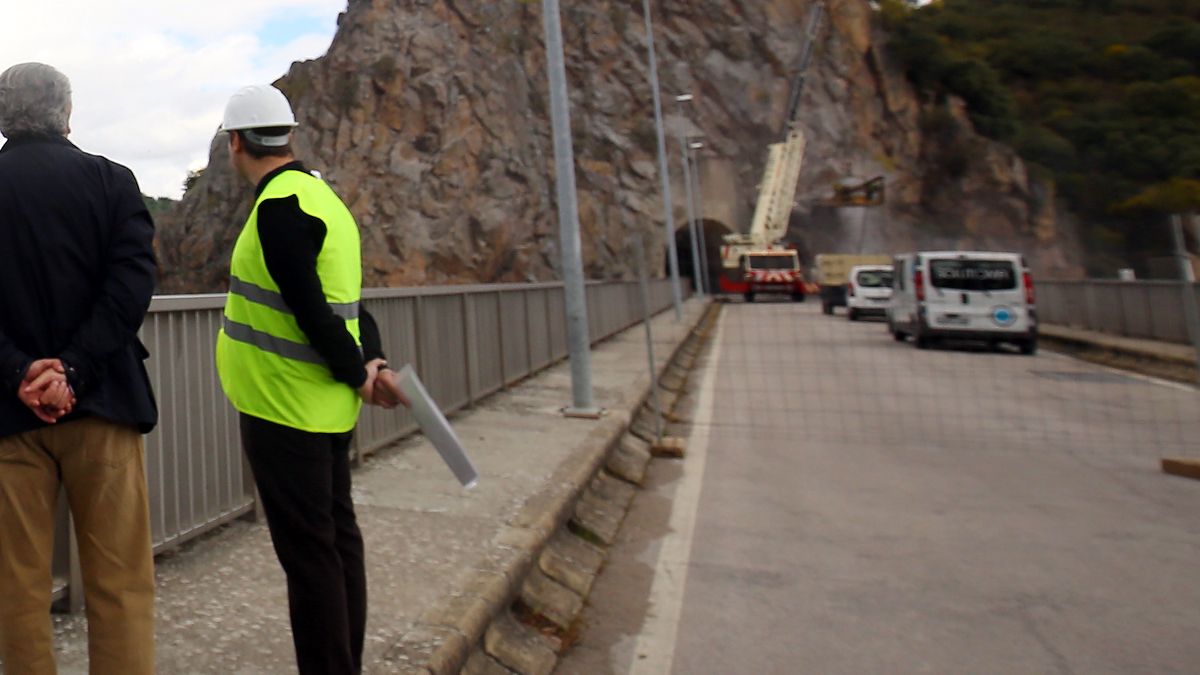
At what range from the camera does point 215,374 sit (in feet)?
18.2

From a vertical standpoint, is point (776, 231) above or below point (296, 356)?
above

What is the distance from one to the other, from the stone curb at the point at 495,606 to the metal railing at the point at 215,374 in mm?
1386

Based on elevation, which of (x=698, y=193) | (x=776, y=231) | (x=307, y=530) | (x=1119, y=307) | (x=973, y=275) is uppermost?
(x=698, y=193)

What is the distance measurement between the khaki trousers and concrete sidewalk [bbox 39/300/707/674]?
0.81m

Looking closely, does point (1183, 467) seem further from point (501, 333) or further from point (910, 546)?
point (501, 333)

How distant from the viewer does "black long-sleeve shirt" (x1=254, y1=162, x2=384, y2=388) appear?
10.1ft

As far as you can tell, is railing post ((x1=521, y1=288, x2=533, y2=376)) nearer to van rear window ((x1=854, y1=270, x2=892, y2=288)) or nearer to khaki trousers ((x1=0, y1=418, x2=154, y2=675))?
khaki trousers ((x1=0, y1=418, x2=154, y2=675))

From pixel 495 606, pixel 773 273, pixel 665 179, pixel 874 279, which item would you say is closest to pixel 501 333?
pixel 495 606

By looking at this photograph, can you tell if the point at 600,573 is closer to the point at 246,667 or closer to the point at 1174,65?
the point at 246,667

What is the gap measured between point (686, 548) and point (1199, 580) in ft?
8.75

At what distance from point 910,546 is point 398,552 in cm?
293

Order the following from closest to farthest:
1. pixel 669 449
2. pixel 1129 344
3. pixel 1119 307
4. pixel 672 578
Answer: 1. pixel 672 578
2. pixel 669 449
3. pixel 1129 344
4. pixel 1119 307

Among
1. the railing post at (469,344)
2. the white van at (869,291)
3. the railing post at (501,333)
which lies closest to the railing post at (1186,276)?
the railing post at (469,344)

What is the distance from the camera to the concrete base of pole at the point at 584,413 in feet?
34.2
